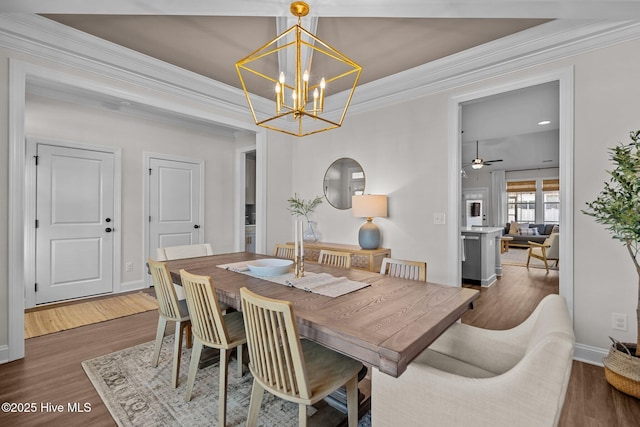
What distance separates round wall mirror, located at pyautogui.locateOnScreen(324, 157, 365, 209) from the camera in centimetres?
384

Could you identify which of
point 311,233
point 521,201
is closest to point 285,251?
point 311,233

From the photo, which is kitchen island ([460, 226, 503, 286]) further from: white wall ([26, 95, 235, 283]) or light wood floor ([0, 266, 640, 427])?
white wall ([26, 95, 235, 283])

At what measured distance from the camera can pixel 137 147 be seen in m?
4.34

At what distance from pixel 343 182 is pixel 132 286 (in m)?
3.40

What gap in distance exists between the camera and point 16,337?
2.30m

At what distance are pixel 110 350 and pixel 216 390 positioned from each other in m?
1.22

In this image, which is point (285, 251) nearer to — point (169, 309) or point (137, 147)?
point (169, 309)

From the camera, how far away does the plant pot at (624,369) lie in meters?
1.82

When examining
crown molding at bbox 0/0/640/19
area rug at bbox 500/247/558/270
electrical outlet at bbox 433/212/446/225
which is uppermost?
crown molding at bbox 0/0/640/19

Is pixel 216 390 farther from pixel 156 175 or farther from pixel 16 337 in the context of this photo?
pixel 156 175

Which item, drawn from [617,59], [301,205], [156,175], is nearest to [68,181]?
[156,175]

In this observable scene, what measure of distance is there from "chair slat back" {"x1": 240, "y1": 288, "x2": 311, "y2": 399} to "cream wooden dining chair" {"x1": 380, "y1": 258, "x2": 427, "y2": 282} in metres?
1.16

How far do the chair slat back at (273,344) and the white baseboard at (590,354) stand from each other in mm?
2393

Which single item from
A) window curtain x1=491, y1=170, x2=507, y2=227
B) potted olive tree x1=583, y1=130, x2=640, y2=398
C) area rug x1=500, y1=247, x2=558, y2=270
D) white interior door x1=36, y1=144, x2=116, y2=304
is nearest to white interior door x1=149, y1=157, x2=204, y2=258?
white interior door x1=36, y1=144, x2=116, y2=304
